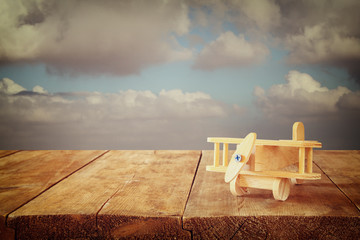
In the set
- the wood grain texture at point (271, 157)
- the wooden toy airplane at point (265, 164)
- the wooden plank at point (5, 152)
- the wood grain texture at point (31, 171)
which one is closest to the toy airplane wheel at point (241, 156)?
the wooden toy airplane at point (265, 164)

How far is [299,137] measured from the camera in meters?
1.40

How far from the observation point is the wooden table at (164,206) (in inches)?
40.6

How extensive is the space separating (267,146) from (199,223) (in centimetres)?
46

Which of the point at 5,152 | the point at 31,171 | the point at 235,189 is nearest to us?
the point at 235,189

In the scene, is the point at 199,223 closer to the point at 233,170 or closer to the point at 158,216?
the point at 158,216

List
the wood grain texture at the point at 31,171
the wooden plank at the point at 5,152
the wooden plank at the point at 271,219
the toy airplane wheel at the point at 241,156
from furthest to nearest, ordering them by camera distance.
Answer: the wooden plank at the point at 5,152
the wood grain texture at the point at 31,171
the toy airplane wheel at the point at 241,156
the wooden plank at the point at 271,219

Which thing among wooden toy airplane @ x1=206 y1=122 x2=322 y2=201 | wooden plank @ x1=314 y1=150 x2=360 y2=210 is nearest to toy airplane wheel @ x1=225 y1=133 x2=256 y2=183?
wooden toy airplane @ x1=206 y1=122 x2=322 y2=201

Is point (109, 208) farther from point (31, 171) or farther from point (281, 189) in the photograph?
point (31, 171)

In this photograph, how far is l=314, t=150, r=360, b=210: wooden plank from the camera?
53.8 inches

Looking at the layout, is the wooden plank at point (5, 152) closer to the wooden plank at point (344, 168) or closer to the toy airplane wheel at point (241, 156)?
the toy airplane wheel at point (241, 156)

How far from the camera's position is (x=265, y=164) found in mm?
1335

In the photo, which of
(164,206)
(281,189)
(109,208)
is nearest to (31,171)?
(109,208)

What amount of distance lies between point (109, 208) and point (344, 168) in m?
1.24

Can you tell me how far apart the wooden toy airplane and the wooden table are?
0.05m
